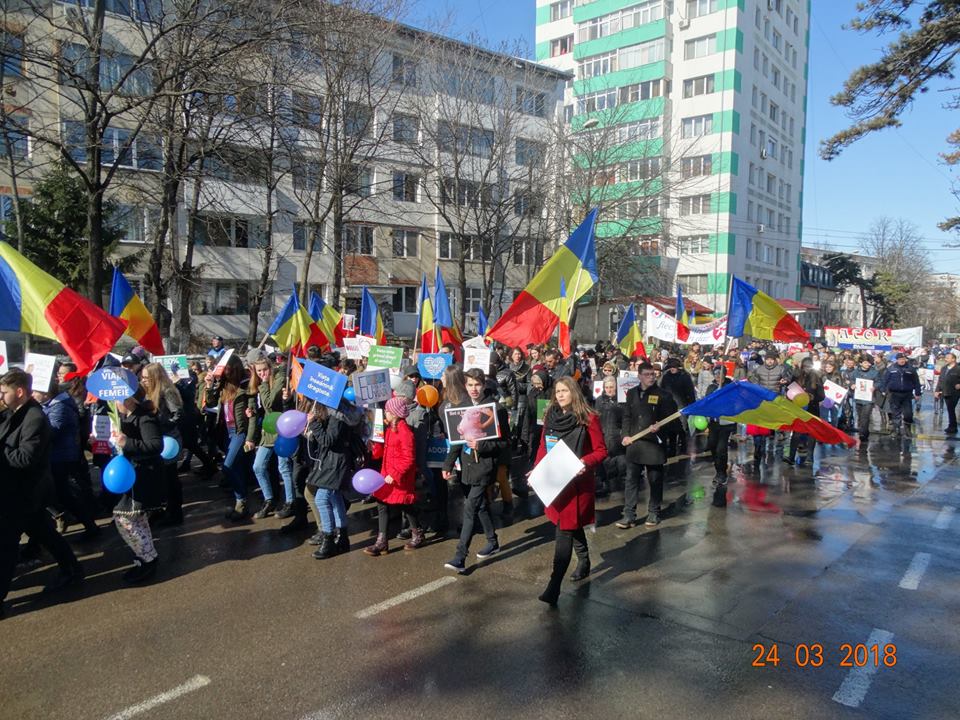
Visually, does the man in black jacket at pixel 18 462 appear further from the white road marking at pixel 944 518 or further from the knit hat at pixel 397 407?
the white road marking at pixel 944 518

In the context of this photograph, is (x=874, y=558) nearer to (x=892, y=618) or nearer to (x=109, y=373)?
(x=892, y=618)

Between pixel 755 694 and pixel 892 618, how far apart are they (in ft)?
6.24

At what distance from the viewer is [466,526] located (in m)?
6.25

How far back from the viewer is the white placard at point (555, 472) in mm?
5336

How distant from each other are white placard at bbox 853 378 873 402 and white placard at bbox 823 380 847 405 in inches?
56.0

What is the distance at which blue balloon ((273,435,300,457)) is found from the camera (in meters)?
7.23

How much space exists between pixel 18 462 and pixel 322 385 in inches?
93.9

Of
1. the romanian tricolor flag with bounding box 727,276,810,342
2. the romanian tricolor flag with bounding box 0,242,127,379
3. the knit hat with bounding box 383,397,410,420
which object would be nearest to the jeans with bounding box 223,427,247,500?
the romanian tricolor flag with bounding box 0,242,127,379

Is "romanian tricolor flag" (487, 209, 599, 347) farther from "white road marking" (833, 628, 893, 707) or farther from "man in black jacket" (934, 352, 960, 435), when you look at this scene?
"man in black jacket" (934, 352, 960, 435)

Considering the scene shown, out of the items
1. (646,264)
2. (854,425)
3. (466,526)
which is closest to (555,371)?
(466,526)

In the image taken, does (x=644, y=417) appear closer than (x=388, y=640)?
No

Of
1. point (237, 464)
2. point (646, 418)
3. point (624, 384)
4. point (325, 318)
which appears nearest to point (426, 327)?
point (325, 318)

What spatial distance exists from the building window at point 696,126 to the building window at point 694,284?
10.2m

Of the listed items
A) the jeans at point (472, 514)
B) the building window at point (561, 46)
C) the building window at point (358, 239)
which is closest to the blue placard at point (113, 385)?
the jeans at point (472, 514)
